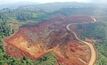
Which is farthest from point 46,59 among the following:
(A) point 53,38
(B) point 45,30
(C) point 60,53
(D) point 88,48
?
(B) point 45,30

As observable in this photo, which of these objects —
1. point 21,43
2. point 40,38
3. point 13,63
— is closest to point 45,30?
point 40,38

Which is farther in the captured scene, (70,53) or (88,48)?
(88,48)

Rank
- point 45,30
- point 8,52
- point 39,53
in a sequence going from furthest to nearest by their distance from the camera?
point 45,30, point 39,53, point 8,52

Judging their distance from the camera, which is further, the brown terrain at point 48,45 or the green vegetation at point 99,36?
the green vegetation at point 99,36

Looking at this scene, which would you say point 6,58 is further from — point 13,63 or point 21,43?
point 21,43

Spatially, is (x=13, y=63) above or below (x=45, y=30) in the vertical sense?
above

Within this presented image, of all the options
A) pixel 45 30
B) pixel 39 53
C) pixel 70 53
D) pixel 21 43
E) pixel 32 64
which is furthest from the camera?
pixel 45 30

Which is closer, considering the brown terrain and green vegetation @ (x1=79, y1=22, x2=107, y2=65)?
the brown terrain
